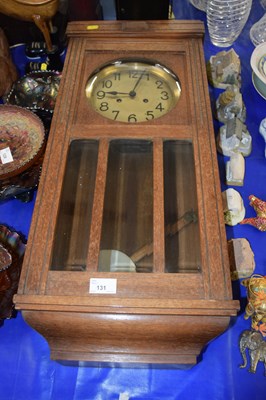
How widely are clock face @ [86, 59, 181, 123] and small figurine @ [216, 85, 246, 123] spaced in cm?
41

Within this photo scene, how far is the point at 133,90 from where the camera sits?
1.14 metres

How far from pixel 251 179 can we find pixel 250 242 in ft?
0.83

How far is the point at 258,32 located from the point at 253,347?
4.63ft

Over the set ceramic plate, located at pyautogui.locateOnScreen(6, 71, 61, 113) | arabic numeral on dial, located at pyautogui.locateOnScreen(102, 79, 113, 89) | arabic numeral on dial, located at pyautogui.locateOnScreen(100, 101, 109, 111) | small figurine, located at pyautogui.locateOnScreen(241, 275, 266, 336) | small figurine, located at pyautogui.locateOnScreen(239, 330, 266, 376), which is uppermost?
ceramic plate, located at pyautogui.locateOnScreen(6, 71, 61, 113)

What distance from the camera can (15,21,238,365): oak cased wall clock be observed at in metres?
0.76

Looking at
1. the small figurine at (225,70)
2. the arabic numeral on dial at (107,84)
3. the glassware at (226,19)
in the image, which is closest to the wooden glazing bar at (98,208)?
the arabic numeral on dial at (107,84)

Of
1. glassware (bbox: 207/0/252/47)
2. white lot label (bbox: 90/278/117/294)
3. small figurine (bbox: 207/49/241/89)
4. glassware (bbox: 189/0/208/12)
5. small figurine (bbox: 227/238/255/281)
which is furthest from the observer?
glassware (bbox: 189/0/208/12)

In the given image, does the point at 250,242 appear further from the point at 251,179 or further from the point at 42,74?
the point at 42,74

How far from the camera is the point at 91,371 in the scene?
3.49 feet

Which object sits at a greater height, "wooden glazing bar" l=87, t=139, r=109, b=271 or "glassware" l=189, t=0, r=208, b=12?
"glassware" l=189, t=0, r=208, b=12

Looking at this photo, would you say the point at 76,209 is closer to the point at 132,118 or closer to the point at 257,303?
the point at 132,118

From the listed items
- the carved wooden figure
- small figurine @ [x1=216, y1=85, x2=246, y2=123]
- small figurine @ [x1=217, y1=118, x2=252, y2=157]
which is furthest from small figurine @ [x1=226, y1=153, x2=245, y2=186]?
the carved wooden figure

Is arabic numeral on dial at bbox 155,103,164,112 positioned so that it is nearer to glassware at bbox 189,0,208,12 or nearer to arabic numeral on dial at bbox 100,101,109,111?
arabic numeral on dial at bbox 100,101,109,111

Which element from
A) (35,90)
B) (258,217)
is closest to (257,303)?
(258,217)
